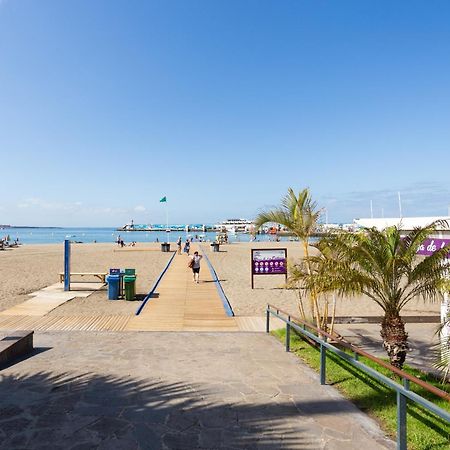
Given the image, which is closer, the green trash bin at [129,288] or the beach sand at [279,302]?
the beach sand at [279,302]

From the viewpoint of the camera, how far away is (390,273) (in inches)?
287

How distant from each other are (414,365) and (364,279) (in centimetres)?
339

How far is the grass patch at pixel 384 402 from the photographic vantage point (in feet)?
15.3

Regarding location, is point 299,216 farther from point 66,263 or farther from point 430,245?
point 66,263

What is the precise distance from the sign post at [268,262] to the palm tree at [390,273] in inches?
448

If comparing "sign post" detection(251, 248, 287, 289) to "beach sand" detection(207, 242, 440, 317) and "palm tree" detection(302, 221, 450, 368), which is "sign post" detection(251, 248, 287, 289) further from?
"palm tree" detection(302, 221, 450, 368)

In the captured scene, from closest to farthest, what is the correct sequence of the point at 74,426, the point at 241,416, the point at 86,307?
the point at 74,426, the point at 241,416, the point at 86,307

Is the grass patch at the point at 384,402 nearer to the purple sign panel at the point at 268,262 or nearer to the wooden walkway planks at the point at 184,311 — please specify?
the wooden walkway planks at the point at 184,311

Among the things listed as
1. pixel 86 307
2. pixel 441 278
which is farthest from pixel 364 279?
pixel 86 307

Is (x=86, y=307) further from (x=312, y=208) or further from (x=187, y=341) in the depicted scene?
(x=312, y=208)

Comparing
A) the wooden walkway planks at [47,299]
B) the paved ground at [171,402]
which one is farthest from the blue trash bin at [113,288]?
the paved ground at [171,402]

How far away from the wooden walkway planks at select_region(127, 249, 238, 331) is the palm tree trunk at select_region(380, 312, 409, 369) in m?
4.55

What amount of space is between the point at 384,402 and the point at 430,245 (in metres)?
4.01

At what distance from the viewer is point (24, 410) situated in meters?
5.15
